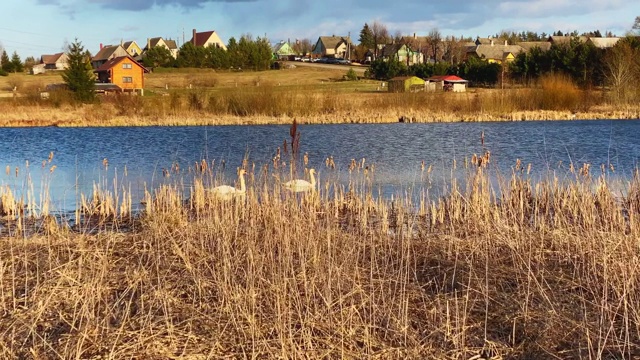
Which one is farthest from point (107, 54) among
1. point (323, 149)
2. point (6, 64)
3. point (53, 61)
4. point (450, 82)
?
point (323, 149)

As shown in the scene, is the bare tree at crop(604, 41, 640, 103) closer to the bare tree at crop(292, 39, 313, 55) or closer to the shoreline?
the shoreline

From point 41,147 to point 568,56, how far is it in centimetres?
4093

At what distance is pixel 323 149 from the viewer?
2325cm

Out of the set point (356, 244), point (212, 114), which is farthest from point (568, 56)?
point (356, 244)

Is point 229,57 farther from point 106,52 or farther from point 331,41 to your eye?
point 331,41

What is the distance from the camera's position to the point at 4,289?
221 inches

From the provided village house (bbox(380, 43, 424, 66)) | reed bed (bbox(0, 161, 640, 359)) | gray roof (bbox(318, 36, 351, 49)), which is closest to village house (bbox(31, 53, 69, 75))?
gray roof (bbox(318, 36, 351, 49))

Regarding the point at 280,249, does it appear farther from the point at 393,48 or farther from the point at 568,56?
the point at 393,48

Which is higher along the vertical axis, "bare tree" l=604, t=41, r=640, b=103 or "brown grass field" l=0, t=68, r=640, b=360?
"bare tree" l=604, t=41, r=640, b=103

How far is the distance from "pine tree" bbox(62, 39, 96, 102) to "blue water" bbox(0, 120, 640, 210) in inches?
408

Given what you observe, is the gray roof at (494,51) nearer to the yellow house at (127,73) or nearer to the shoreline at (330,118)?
the yellow house at (127,73)

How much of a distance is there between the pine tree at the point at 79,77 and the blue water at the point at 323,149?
10374 millimetres

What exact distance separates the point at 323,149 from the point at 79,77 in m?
28.5

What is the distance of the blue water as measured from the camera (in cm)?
1631
